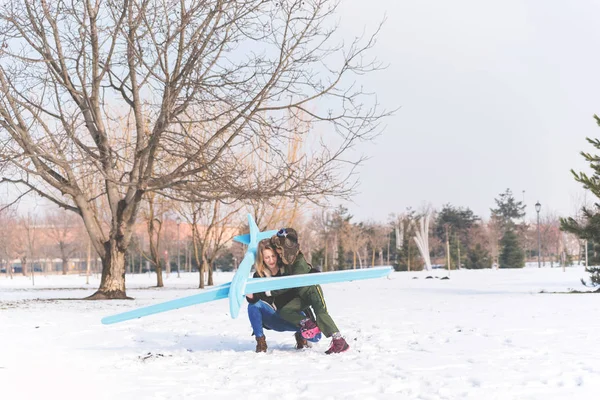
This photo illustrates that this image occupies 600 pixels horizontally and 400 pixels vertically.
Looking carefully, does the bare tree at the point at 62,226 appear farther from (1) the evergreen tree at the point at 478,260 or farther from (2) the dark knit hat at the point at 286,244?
(2) the dark knit hat at the point at 286,244

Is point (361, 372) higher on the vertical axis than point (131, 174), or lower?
lower

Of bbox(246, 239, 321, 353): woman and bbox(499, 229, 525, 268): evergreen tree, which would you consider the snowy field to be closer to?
bbox(246, 239, 321, 353): woman

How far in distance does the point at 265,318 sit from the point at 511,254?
4742 cm

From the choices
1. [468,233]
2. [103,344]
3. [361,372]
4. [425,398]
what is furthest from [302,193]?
[468,233]

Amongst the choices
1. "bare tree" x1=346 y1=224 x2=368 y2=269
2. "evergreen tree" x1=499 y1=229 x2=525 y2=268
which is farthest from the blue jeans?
"evergreen tree" x1=499 y1=229 x2=525 y2=268

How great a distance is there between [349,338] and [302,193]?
8014 mm

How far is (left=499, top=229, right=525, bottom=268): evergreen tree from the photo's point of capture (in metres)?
50.0

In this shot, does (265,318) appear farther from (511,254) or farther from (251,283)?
(511,254)

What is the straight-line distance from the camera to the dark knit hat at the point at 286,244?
232 inches

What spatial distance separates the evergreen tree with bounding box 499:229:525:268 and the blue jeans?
47028 mm

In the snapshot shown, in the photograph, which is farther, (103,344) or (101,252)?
(101,252)

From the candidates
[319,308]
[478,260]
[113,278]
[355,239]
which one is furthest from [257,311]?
[355,239]

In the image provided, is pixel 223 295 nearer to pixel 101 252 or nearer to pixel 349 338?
pixel 349 338

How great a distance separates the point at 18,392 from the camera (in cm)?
467
